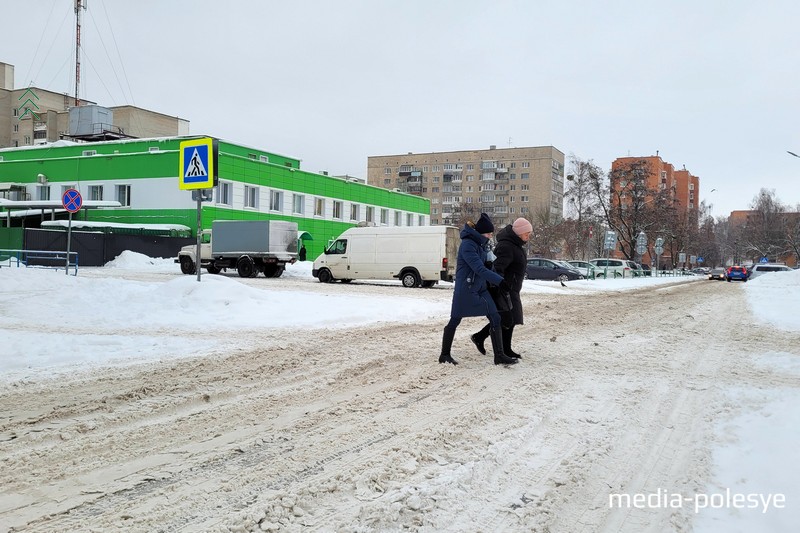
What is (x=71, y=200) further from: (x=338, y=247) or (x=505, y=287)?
(x=505, y=287)

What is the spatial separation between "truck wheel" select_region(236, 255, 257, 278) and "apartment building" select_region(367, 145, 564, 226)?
3080 inches

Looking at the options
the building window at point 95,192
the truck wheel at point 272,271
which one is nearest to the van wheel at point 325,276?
the truck wheel at point 272,271

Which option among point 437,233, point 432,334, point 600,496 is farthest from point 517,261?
point 437,233

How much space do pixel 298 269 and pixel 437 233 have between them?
1219 cm

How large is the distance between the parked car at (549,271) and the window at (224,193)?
19870 mm

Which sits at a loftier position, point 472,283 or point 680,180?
point 680,180

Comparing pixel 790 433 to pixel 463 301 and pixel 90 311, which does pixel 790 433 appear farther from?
pixel 90 311

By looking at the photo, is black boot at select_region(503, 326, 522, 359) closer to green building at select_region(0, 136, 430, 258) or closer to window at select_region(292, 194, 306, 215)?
green building at select_region(0, 136, 430, 258)

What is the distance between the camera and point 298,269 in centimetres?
3319

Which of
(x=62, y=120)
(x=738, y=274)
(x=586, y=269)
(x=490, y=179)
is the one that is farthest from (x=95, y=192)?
(x=490, y=179)

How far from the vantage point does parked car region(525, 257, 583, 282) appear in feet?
114

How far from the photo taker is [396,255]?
2405 centimetres

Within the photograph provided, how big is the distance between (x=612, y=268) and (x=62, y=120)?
74954 millimetres

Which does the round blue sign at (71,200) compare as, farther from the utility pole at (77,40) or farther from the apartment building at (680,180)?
the apartment building at (680,180)
